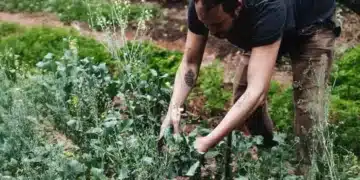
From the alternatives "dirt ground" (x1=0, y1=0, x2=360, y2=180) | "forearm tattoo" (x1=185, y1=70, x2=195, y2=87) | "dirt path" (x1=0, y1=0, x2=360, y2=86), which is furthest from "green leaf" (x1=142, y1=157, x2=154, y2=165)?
"dirt path" (x1=0, y1=0, x2=360, y2=86)

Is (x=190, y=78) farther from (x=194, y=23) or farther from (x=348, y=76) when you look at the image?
(x=348, y=76)

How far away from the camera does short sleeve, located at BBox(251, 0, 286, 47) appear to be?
3562 millimetres

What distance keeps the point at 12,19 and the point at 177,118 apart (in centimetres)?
602

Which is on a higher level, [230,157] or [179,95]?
[179,95]

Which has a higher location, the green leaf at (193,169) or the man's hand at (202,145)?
the man's hand at (202,145)

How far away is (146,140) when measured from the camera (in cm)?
389

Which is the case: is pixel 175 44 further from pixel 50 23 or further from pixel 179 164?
pixel 179 164

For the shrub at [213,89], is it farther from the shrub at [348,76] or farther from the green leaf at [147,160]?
the green leaf at [147,160]

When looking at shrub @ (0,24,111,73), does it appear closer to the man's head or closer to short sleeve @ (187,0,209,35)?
short sleeve @ (187,0,209,35)

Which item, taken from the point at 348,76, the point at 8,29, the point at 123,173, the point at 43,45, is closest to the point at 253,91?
the point at 123,173

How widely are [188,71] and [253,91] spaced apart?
0.72m

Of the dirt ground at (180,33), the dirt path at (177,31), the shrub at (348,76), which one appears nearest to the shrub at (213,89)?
the dirt ground at (180,33)

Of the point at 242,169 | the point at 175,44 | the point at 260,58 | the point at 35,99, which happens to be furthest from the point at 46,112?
the point at 175,44

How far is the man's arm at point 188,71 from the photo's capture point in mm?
4023
